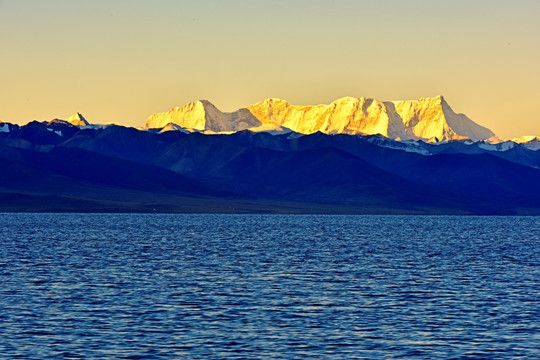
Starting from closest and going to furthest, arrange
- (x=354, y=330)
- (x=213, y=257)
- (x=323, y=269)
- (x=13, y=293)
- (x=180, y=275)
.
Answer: (x=354, y=330)
(x=13, y=293)
(x=180, y=275)
(x=323, y=269)
(x=213, y=257)

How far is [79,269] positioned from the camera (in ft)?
296

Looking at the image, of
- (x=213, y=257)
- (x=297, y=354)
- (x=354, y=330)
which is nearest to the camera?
(x=297, y=354)

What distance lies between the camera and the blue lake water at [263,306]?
50.6 meters

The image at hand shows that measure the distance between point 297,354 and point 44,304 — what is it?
2264 centimetres

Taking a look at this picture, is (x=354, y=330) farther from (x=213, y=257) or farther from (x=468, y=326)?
(x=213, y=257)

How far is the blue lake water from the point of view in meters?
50.6

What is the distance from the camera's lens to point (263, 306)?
6538 cm

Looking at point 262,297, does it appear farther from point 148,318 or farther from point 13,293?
point 13,293

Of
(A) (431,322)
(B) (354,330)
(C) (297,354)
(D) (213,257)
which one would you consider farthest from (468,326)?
(D) (213,257)

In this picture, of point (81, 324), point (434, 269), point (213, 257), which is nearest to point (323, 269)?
point (434, 269)

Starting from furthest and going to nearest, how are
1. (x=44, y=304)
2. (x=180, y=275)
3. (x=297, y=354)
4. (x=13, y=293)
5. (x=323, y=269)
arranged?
(x=323, y=269)
(x=180, y=275)
(x=13, y=293)
(x=44, y=304)
(x=297, y=354)

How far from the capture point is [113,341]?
51531 millimetres

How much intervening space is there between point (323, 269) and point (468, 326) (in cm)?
3784

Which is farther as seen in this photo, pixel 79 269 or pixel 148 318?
pixel 79 269
